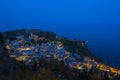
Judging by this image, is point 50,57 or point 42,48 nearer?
point 50,57

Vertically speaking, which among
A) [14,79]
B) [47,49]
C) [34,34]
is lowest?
[14,79]

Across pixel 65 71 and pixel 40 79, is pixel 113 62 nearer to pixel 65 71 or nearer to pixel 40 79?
pixel 65 71

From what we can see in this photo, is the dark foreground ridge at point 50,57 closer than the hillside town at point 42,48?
Yes

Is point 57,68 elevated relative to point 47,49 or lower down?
lower down

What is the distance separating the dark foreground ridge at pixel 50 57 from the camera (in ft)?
77.6

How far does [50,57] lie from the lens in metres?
50.4

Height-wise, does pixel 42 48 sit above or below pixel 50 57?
above

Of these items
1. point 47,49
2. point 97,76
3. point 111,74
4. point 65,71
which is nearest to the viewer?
point 65,71

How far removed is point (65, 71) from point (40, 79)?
10.1 metres

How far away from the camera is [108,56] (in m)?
93.7

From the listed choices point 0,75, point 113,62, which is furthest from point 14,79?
point 113,62

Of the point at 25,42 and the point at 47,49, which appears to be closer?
the point at 47,49

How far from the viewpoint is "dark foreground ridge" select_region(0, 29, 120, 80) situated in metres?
23.7

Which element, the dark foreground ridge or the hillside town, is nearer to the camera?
the dark foreground ridge
